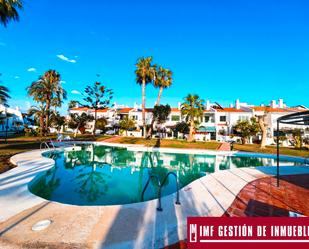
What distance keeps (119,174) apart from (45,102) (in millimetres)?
33559

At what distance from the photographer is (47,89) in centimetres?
3916

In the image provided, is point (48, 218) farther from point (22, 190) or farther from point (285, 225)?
point (285, 225)

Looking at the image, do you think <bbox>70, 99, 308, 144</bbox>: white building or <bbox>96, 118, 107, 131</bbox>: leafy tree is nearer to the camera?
<bbox>70, 99, 308, 144</bbox>: white building

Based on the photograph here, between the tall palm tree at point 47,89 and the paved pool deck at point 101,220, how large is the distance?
33976 millimetres

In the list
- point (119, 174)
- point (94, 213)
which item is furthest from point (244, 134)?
point (94, 213)

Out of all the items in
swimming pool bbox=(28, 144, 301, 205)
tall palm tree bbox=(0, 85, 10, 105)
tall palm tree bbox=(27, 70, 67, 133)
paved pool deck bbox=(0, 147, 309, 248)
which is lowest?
swimming pool bbox=(28, 144, 301, 205)

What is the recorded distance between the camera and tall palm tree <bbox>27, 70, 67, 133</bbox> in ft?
129

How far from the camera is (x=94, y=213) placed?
6.59m

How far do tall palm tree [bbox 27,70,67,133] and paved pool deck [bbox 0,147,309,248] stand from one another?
111 feet

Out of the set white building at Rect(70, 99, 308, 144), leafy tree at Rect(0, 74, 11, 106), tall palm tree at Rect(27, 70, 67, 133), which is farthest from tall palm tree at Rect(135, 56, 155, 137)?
leafy tree at Rect(0, 74, 11, 106)

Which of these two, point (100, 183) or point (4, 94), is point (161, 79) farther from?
point (100, 183)

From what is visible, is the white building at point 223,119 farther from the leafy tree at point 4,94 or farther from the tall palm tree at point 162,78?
the leafy tree at point 4,94

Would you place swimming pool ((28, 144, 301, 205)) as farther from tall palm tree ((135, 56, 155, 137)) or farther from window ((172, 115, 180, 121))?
window ((172, 115, 180, 121))

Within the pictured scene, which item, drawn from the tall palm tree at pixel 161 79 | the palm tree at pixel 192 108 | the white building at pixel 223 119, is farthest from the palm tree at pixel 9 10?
the white building at pixel 223 119
